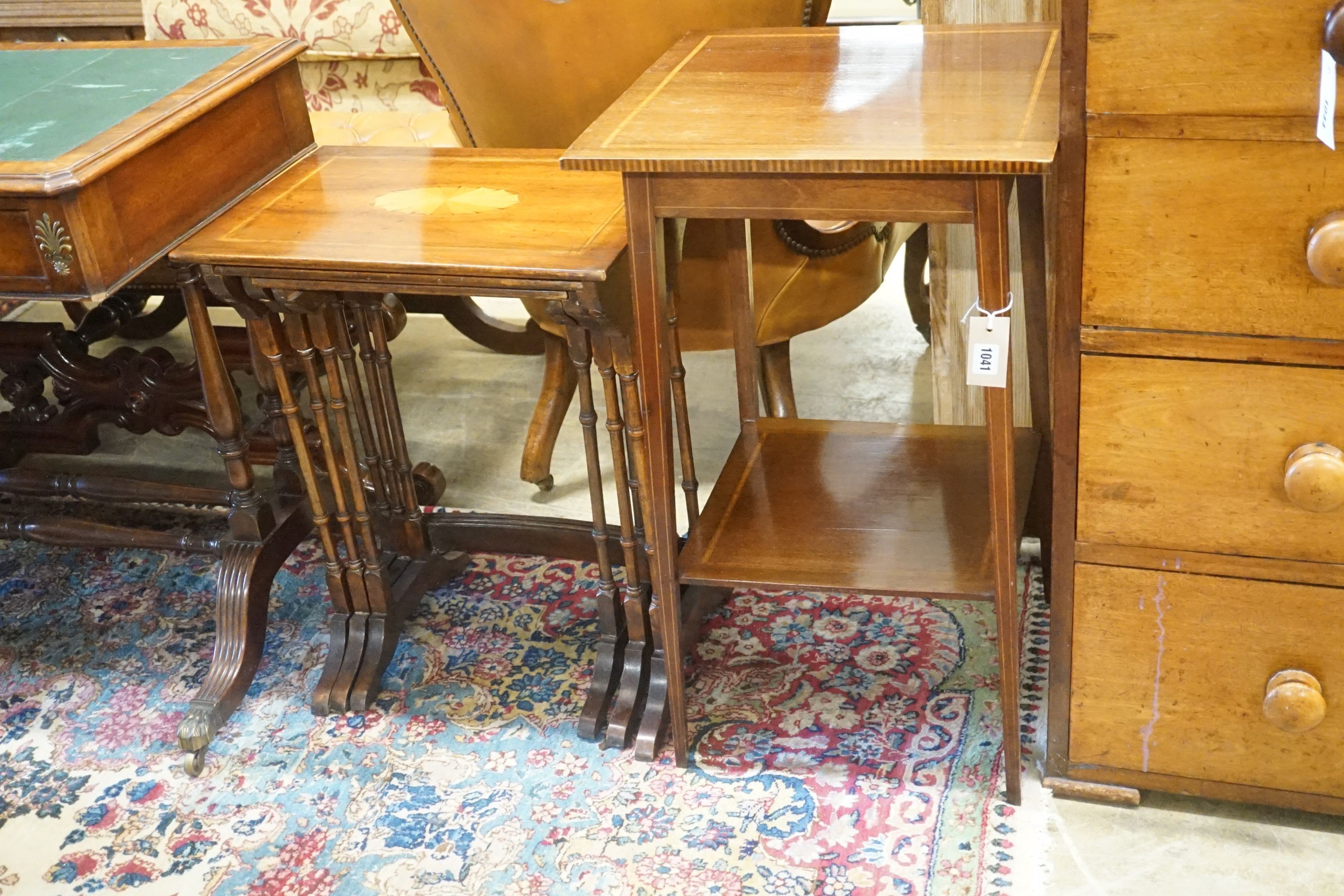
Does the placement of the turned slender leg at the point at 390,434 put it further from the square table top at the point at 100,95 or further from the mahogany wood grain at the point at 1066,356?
the mahogany wood grain at the point at 1066,356

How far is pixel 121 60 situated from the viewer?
6.47ft

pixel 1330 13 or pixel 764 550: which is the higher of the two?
pixel 1330 13

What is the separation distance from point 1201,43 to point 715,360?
1.80m

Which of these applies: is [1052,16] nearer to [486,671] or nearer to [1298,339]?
[1298,339]

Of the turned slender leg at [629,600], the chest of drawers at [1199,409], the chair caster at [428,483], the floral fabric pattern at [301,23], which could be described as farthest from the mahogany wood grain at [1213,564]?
the floral fabric pattern at [301,23]

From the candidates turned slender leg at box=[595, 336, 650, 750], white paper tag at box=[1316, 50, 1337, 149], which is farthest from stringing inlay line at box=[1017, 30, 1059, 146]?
turned slender leg at box=[595, 336, 650, 750]

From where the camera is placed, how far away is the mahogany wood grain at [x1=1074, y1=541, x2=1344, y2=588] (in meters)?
1.44

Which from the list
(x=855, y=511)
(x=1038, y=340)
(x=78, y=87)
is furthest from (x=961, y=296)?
(x=78, y=87)

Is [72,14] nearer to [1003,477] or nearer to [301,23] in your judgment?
[301,23]

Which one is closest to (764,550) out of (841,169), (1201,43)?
(841,169)

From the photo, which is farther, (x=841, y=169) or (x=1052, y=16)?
(x=1052, y=16)

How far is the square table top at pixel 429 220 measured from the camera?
1.54 meters

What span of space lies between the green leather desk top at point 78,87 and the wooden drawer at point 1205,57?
117 centimetres

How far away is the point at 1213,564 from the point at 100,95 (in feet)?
5.00
